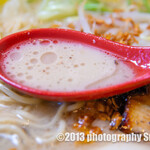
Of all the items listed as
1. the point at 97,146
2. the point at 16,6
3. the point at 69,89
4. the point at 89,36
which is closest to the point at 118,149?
the point at 97,146

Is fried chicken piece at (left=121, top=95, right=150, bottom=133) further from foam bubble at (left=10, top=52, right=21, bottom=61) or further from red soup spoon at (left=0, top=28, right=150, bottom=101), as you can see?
foam bubble at (left=10, top=52, right=21, bottom=61)

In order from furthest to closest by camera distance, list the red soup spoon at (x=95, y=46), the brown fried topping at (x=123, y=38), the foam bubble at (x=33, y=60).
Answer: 1. the brown fried topping at (x=123, y=38)
2. the foam bubble at (x=33, y=60)
3. the red soup spoon at (x=95, y=46)

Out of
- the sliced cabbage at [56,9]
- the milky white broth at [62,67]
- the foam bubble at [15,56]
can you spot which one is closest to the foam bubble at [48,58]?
the milky white broth at [62,67]

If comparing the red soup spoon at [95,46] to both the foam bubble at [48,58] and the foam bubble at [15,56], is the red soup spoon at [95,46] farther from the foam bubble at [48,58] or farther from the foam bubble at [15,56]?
the foam bubble at [48,58]

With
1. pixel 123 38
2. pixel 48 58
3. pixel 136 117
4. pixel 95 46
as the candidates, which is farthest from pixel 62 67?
pixel 123 38

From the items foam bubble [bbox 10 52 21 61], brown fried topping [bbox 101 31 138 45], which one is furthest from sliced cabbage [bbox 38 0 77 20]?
foam bubble [bbox 10 52 21 61]

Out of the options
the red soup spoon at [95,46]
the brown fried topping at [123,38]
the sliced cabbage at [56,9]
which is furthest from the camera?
the sliced cabbage at [56,9]
